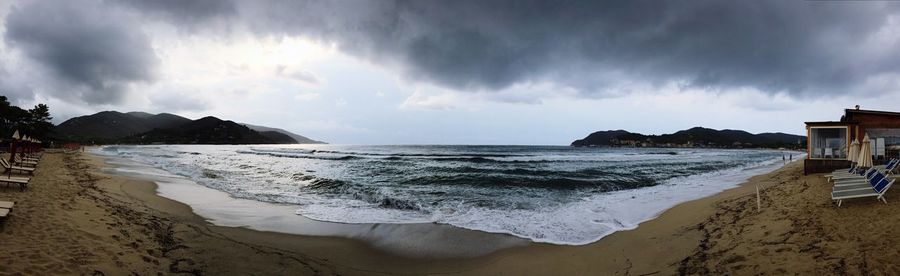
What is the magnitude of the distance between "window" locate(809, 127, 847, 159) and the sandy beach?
1127 cm

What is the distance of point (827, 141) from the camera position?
18188mm

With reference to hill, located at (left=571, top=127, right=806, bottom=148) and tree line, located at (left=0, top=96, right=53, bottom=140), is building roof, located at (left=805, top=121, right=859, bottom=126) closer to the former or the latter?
tree line, located at (left=0, top=96, right=53, bottom=140)

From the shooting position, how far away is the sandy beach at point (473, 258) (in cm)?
534

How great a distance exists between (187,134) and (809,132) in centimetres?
23728

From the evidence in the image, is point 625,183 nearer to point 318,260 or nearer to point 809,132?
point 809,132

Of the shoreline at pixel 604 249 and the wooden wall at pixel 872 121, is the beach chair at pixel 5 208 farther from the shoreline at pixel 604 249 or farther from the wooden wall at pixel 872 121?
the wooden wall at pixel 872 121

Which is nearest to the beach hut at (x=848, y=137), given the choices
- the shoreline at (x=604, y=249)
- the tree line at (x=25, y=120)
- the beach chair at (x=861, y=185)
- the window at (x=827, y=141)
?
the window at (x=827, y=141)

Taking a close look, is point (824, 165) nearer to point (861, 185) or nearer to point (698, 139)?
point (861, 185)

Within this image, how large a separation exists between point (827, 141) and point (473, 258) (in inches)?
825

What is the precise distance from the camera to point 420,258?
7.39 m

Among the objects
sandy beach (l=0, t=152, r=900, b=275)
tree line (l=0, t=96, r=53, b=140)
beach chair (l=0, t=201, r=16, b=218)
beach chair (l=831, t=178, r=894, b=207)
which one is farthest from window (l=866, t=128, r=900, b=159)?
tree line (l=0, t=96, r=53, b=140)

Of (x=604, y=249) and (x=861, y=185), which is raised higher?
(x=861, y=185)

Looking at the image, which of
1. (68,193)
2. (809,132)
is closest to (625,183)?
(809,132)

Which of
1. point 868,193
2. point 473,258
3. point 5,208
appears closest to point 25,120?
point 5,208
